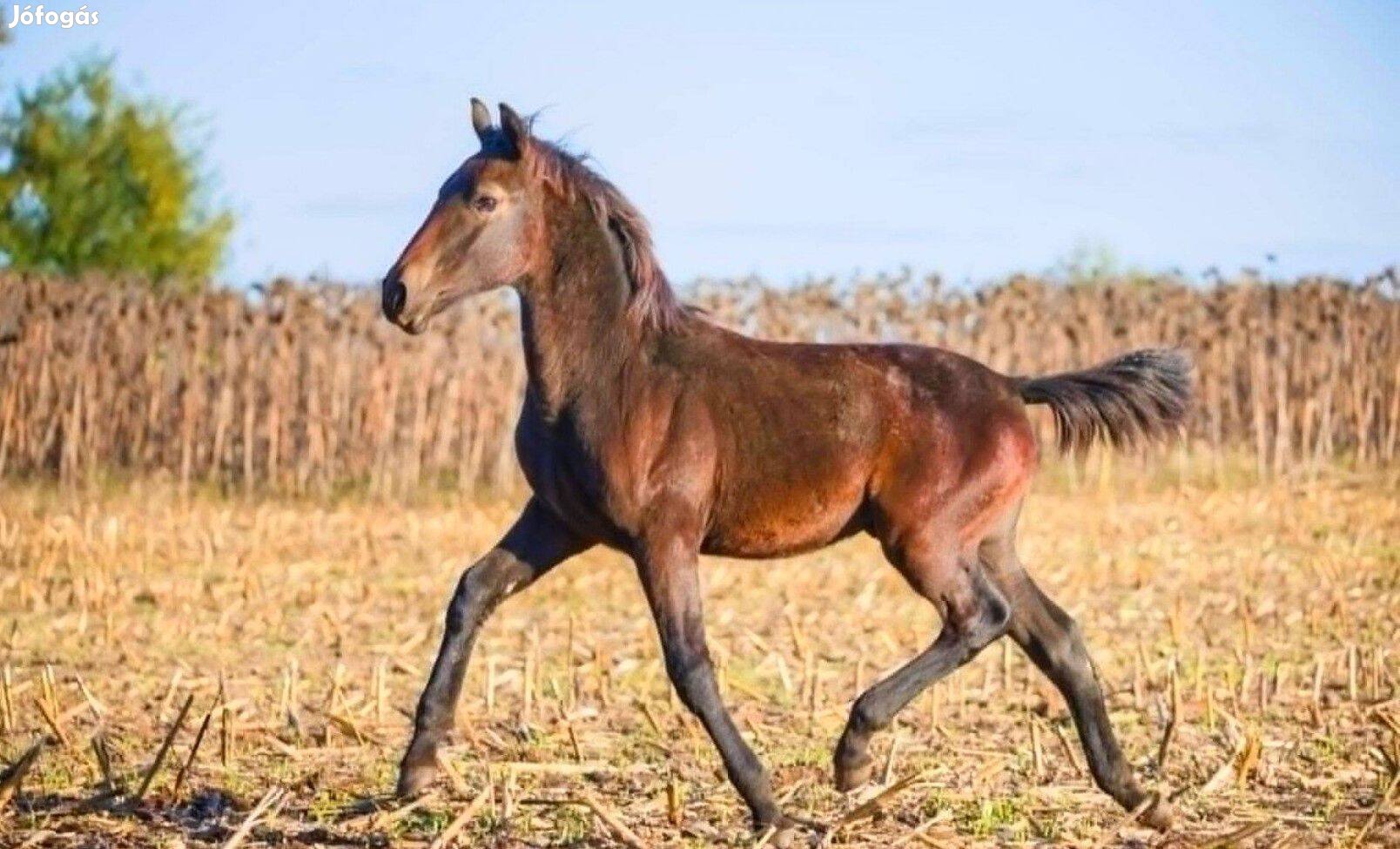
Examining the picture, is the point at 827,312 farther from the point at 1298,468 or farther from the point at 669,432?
the point at 669,432

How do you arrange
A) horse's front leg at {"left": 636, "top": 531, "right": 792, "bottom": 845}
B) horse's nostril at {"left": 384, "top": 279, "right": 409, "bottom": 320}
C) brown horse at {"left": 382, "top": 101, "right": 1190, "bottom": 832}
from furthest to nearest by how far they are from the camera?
brown horse at {"left": 382, "top": 101, "right": 1190, "bottom": 832}
horse's nostril at {"left": 384, "top": 279, "right": 409, "bottom": 320}
horse's front leg at {"left": 636, "top": 531, "right": 792, "bottom": 845}

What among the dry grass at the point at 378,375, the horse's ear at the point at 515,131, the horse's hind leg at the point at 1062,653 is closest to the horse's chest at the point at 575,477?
the horse's ear at the point at 515,131

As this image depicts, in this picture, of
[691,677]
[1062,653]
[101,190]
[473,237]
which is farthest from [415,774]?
[101,190]

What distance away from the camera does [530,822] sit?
7.62 meters

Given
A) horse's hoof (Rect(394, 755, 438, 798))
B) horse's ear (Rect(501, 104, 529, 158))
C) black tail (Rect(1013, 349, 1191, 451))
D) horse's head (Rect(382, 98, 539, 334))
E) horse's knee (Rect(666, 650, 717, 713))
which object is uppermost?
horse's ear (Rect(501, 104, 529, 158))

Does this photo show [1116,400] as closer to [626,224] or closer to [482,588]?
[626,224]

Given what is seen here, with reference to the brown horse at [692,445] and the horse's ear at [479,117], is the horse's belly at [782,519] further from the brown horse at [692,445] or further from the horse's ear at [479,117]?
the horse's ear at [479,117]

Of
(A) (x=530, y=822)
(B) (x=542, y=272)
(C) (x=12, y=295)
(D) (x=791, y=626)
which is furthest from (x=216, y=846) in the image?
(C) (x=12, y=295)

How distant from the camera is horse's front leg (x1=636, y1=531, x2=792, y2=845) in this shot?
748cm

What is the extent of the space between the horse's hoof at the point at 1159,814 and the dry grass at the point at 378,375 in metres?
20.8

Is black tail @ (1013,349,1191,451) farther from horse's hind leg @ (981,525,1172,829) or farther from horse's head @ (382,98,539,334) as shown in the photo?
horse's head @ (382,98,539,334)

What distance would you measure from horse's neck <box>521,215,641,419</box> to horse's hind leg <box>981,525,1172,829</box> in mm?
1736

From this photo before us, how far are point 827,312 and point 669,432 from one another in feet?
85.1

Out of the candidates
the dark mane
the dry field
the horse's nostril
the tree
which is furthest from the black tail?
the tree
